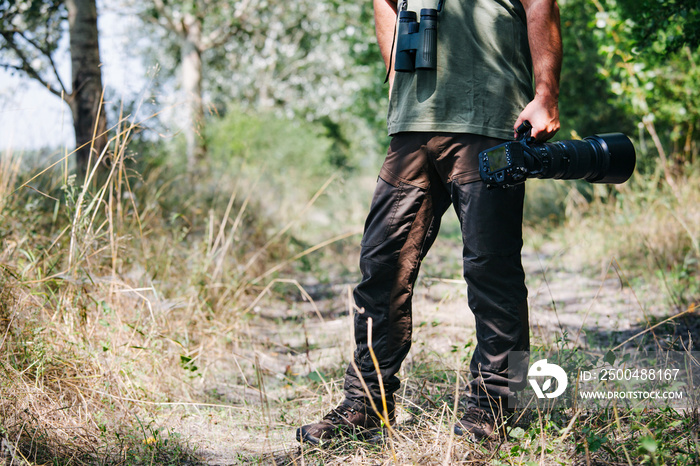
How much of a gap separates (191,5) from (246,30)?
3040 mm

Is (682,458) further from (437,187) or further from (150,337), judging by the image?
(150,337)

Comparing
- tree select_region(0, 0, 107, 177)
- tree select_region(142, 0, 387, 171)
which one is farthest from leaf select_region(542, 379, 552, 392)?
tree select_region(0, 0, 107, 177)

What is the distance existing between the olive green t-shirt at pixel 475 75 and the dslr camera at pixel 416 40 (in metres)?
0.03

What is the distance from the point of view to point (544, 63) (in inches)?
61.8

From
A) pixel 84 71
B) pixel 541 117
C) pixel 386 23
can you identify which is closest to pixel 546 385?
pixel 541 117

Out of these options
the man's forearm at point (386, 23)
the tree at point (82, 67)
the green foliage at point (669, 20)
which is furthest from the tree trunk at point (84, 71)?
the green foliage at point (669, 20)

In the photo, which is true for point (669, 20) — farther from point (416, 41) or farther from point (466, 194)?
point (466, 194)

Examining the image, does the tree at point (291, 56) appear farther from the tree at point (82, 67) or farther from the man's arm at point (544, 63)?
the man's arm at point (544, 63)

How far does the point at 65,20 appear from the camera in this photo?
4.33 metres

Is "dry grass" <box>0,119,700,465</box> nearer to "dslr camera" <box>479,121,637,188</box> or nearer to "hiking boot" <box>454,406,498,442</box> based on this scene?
"hiking boot" <box>454,406,498,442</box>

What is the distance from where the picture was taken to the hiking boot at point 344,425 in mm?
1716

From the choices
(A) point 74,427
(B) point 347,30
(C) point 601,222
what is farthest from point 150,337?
(B) point 347,30

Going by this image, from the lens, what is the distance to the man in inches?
62.2

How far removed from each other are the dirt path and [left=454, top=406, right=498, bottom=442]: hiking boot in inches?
16.0
